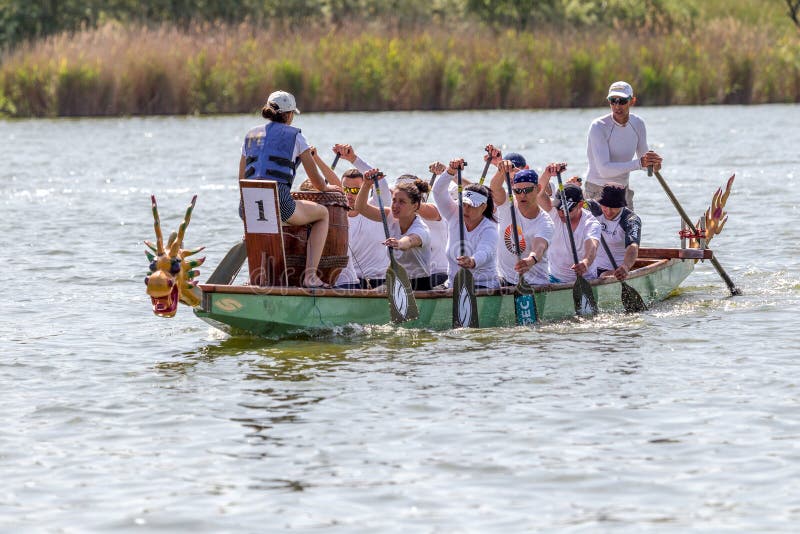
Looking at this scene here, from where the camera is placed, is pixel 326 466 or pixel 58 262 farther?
pixel 58 262

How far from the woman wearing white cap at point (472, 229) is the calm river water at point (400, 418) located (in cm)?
51

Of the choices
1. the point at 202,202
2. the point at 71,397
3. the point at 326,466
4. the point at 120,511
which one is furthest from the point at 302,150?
the point at 202,202

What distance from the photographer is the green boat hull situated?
33.9 ft

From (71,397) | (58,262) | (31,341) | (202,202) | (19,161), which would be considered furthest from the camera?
(19,161)

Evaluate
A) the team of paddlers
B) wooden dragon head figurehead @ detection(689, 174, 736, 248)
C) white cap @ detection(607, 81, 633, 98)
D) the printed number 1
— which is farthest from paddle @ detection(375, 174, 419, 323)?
wooden dragon head figurehead @ detection(689, 174, 736, 248)

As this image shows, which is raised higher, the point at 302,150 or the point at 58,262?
the point at 302,150

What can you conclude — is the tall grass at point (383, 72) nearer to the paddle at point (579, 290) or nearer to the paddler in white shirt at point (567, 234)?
the paddler in white shirt at point (567, 234)

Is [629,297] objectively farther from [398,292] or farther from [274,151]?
[274,151]

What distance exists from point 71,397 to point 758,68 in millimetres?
28175

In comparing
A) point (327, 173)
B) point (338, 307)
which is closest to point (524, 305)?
point (338, 307)

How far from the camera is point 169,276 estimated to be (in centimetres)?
977

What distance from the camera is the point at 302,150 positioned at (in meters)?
10.5

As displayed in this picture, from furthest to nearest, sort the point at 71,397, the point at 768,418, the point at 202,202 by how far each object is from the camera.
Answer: the point at 202,202, the point at 71,397, the point at 768,418

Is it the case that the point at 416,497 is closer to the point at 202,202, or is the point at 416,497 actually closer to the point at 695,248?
the point at 695,248
